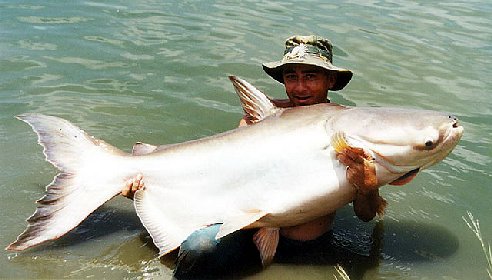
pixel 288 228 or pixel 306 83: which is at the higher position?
pixel 306 83

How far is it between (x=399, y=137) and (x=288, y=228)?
36.9 inches

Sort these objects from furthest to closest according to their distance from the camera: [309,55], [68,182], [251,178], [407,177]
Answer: [309,55], [68,182], [251,178], [407,177]

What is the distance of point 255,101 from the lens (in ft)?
10.0

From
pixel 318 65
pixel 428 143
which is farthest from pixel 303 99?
pixel 428 143

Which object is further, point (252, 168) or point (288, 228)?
point (288, 228)

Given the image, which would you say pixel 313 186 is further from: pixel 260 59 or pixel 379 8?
pixel 379 8

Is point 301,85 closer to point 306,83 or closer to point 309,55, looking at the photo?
point 306,83

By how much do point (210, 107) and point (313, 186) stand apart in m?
2.93

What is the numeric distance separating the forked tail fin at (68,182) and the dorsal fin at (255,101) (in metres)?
0.74

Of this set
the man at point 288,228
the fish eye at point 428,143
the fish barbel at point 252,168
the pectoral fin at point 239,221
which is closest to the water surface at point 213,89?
the man at point 288,228

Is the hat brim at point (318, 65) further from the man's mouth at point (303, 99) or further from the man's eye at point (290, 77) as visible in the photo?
the man's mouth at point (303, 99)

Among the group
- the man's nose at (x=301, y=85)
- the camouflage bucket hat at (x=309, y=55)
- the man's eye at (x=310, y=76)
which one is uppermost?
the camouflage bucket hat at (x=309, y=55)

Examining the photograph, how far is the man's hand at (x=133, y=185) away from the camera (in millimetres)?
3053

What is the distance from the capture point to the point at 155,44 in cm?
749
